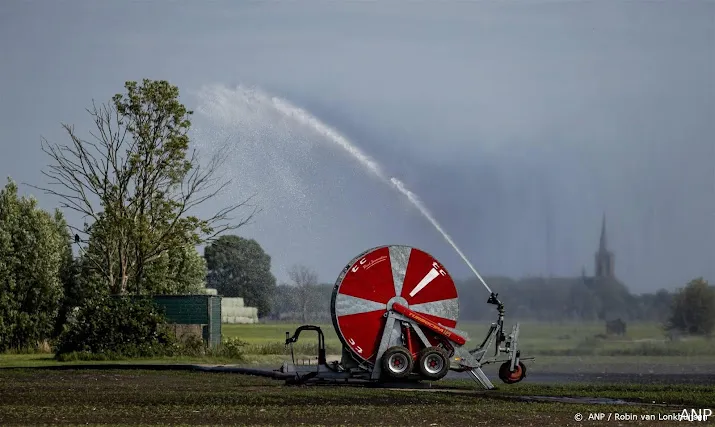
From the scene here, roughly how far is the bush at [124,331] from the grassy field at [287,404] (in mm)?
12309

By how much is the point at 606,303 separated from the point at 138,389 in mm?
15299

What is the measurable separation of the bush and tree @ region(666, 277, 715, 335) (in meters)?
18.4

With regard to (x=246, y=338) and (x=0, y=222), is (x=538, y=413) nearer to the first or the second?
(x=246, y=338)

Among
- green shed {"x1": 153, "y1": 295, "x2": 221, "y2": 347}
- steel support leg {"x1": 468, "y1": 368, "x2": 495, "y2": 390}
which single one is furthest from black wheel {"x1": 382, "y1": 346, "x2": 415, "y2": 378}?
green shed {"x1": 153, "y1": 295, "x2": 221, "y2": 347}

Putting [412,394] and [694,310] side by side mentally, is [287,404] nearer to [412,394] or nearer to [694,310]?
[412,394]

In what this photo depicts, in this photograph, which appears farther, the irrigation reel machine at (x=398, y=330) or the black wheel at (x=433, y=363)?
the irrigation reel machine at (x=398, y=330)

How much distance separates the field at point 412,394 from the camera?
2373 cm

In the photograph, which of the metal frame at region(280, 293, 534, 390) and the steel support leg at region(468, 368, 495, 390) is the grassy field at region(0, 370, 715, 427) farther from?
the steel support leg at region(468, 368, 495, 390)

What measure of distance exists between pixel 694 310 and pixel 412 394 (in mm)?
14511

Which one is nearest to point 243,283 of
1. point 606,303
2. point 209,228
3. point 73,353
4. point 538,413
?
point 209,228

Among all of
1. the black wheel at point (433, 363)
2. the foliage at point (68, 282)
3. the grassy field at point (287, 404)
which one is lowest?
the grassy field at point (287, 404)

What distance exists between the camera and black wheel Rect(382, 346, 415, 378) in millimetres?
30453

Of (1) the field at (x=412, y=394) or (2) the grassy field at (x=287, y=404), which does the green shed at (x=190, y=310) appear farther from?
(2) the grassy field at (x=287, y=404)

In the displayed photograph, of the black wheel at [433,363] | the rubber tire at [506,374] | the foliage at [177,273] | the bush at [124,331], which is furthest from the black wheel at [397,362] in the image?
the foliage at [177,273]
